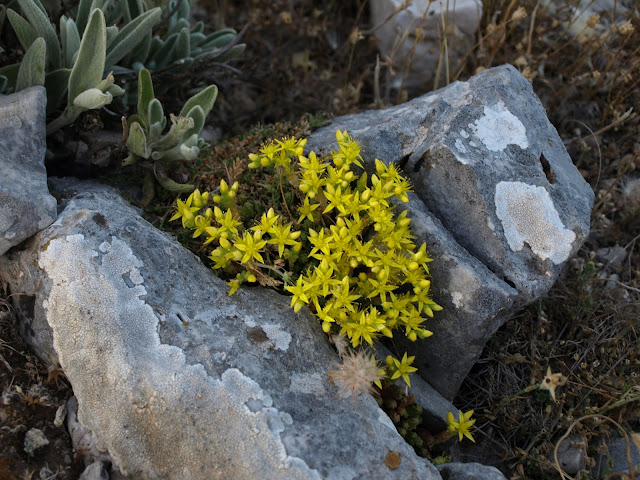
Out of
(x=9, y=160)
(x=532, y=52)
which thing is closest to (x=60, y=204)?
(x=9, y=160)

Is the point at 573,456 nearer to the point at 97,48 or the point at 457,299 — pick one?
the point at 457,299

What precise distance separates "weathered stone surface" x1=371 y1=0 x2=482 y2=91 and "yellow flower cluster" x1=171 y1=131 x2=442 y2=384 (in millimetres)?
2357

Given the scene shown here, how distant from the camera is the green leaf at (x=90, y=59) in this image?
3035 millimetres

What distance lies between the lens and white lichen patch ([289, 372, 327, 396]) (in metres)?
2.69

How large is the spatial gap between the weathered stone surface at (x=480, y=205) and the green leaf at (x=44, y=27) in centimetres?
167

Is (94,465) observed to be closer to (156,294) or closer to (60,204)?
(156,294)

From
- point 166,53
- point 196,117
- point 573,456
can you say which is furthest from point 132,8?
point 573,456

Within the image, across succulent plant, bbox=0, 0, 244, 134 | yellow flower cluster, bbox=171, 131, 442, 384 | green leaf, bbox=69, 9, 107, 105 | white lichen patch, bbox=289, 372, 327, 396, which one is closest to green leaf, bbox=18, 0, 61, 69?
succulent plant, bbox=0, 0, 244, 134

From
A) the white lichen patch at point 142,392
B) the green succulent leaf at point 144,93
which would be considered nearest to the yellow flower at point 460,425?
the white lichen patch at point 142,392

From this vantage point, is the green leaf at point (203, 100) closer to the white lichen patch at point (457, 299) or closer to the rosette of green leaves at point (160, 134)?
the rosette of green leaves at point (160, 134)

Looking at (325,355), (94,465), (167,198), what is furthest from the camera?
(167,198)

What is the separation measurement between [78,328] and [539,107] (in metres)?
3.01

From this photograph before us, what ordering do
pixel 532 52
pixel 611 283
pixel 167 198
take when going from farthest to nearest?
pixel 532 52
pixel 611 283
pixel 167 198

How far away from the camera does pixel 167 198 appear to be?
3576 mm
